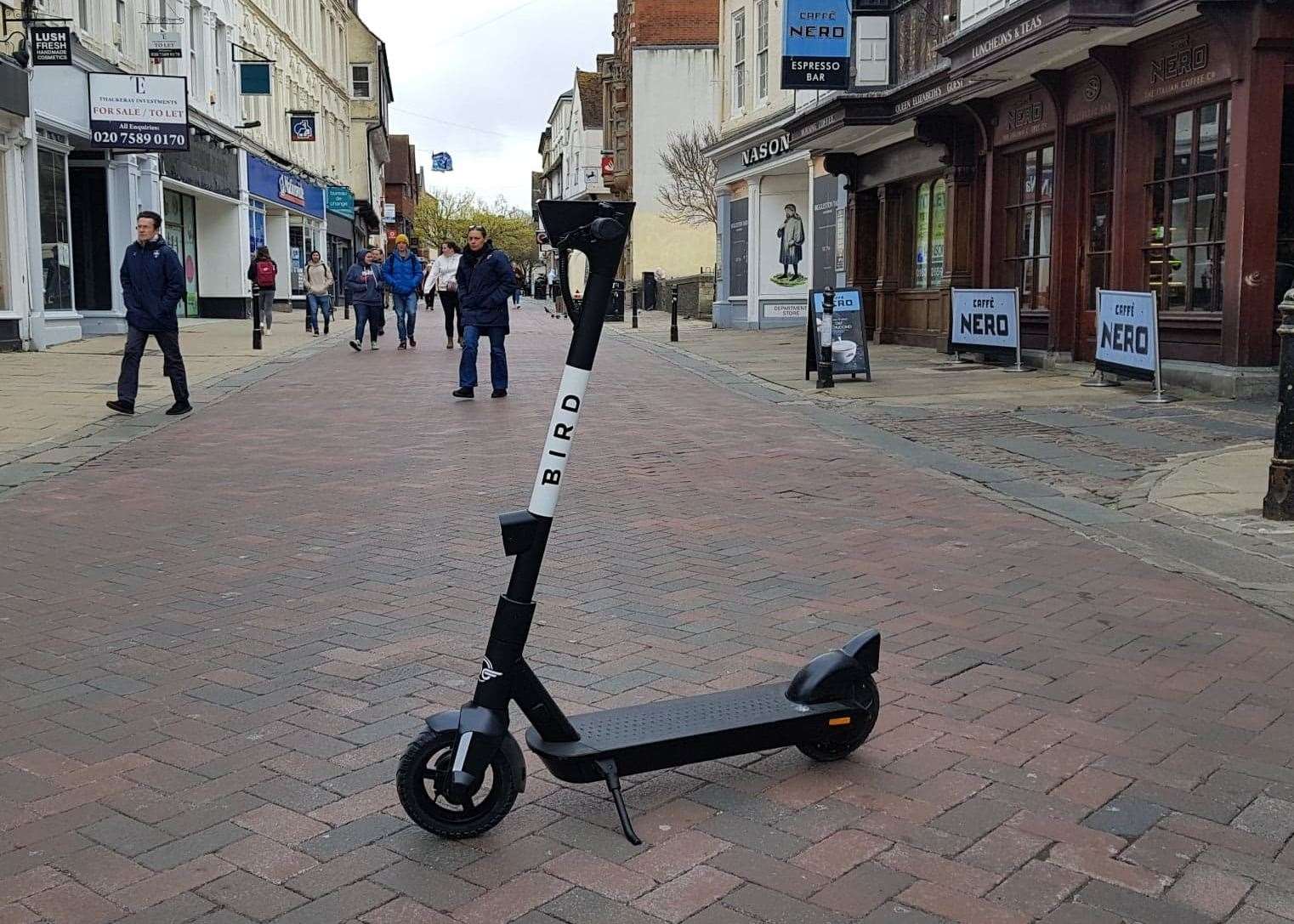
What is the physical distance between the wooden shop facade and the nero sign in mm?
532

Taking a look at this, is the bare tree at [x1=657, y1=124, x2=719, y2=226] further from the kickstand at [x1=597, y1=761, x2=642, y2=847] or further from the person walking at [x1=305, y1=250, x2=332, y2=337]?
the kickstand at [x1=597, y1=761, x2=642, y2=847]

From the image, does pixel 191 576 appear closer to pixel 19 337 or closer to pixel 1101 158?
pixel 1101 158

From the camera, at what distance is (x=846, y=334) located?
15086mm

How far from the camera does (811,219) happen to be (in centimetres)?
2709

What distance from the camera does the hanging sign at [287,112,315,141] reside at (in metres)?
37.6

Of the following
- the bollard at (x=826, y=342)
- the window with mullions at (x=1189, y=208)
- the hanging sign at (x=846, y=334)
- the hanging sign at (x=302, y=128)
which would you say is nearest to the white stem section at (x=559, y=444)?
the window with mullions at (x=1189, y=208)

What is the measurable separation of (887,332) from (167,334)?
13.5 metres

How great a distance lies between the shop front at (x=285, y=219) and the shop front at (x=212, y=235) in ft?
3.29

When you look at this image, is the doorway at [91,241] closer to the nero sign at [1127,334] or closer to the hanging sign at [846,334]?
the hanging sign at [846,334]

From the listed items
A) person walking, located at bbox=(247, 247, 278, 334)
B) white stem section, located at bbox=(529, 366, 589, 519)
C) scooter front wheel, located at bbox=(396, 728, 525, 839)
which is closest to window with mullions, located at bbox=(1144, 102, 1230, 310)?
white stem section, located at bbox=(529, 366, 589, 519)

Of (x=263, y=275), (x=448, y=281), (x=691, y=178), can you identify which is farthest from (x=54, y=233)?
(x=691, y=178)

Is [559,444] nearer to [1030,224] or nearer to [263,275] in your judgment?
[1030,224]

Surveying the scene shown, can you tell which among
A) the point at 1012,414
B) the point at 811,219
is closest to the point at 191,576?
the point at 1012,414

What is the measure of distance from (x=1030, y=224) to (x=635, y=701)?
1434 centimetres
